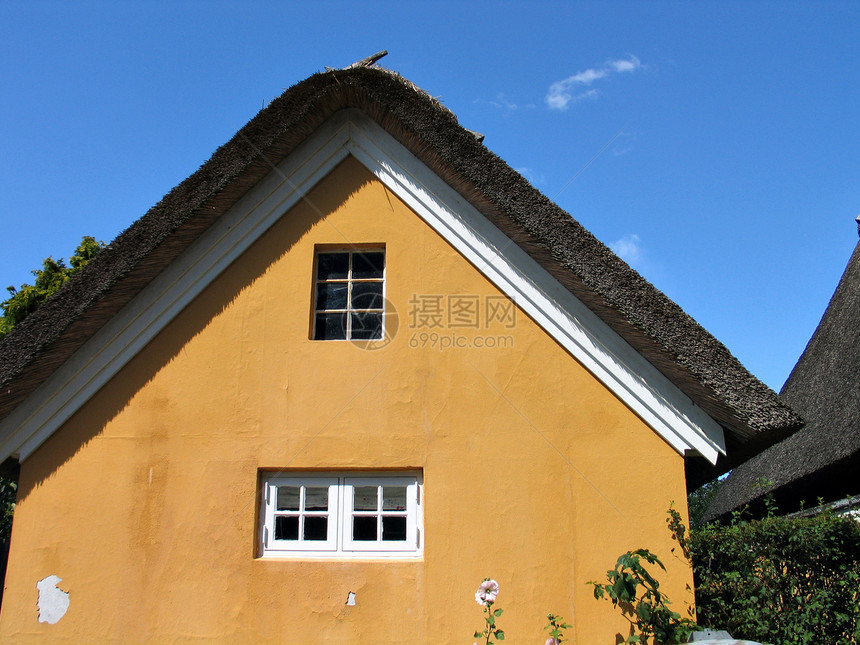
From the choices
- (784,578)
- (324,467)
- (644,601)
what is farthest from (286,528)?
(784,578)

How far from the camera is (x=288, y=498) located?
16.8 feet

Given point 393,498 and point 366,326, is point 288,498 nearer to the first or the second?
point 393,498

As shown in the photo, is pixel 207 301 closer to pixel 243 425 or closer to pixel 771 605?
pixel 243 425

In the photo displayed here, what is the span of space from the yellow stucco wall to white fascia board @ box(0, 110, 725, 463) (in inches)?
4.6

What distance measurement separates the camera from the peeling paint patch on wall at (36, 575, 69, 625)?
495cm

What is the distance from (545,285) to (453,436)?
141 centimetres

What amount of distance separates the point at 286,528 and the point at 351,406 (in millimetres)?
1058

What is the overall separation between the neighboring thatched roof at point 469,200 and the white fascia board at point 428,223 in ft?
0.31

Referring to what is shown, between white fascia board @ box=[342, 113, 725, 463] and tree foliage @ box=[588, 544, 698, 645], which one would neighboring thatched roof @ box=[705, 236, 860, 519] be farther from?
tree foliage @ box=[588, 544, 698, 645]

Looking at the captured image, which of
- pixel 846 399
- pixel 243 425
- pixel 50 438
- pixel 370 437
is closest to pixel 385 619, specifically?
pixel 370 437

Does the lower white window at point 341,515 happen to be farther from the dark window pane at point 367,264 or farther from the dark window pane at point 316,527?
the dark window pane at point 367,264

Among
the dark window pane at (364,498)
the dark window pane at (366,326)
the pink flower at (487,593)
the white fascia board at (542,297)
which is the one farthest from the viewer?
the dark window pane at (366,326)

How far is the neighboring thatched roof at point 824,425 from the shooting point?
7805 millimetres

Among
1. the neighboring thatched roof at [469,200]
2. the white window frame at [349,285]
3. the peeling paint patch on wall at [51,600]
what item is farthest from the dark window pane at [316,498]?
the neighboring thatched roof at [469,200]
